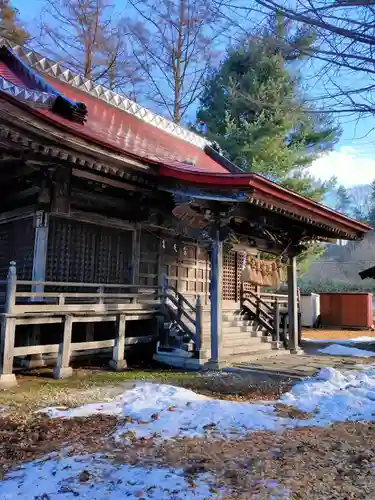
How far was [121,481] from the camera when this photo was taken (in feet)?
9.64

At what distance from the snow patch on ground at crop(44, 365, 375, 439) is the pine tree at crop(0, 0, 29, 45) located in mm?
15944

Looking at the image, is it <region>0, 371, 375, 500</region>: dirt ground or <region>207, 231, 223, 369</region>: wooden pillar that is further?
<region>207, 231, 223, 369</region>: wooden pillar

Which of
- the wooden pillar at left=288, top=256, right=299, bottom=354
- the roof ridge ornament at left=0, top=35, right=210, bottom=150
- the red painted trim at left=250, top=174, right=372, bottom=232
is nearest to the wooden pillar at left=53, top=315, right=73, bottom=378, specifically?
the red painted trim at left=250, top=174, right=372, bottom=232

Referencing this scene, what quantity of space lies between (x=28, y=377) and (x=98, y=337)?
7.32 feet

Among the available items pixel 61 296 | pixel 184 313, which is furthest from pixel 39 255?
pixel 184 313

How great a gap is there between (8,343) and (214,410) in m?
3.42

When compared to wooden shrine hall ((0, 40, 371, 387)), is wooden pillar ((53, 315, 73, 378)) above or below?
below

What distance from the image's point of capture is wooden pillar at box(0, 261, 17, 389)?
20.3 ft

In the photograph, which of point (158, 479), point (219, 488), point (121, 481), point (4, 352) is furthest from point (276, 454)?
point (4, 352)

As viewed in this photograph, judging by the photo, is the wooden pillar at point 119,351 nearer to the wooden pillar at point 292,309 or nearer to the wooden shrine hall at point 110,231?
the wooden shrine hall at point 110,231

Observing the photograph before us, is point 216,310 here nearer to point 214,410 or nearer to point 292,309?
point 214,410

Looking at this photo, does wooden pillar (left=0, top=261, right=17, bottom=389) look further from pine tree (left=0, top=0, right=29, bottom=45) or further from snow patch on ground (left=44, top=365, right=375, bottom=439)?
pine tree (left=0, top=0, right=29, bottom=45)

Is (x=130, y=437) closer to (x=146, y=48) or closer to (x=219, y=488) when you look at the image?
(x=219, y=488)

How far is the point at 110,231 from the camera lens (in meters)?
9.20
